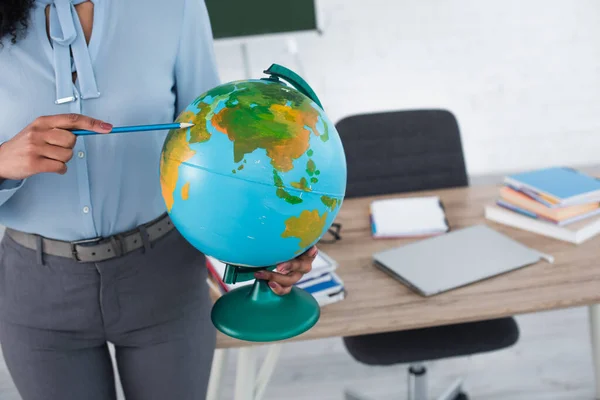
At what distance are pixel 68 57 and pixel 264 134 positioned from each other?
1.43ft

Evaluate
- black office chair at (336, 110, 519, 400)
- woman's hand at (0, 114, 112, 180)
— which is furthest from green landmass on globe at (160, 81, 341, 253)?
black office chair at (336, 110, 519, 400)

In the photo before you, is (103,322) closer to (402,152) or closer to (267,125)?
(267,125)

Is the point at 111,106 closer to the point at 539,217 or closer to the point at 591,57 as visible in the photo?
the point at 539,217

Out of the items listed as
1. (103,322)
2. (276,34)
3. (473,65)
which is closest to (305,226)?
(103,322)

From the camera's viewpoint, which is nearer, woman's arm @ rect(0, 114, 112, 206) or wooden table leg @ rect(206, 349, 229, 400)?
woman's arm @ rect(0, 114, 112, 206)

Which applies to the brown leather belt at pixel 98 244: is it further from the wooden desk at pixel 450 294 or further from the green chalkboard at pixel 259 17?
the green chalkboard at pixel 259 17

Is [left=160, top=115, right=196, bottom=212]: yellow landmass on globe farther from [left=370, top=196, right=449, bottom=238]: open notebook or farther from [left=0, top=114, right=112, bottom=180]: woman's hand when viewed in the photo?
[left=370, top=196, right=449, bottom=238]: open notebook

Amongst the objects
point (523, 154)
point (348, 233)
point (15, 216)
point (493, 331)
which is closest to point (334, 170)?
point (15, 216)

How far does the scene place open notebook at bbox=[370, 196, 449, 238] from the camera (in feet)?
5.83

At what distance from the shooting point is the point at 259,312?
0.98 m

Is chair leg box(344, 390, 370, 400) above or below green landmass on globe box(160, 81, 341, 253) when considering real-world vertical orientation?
below

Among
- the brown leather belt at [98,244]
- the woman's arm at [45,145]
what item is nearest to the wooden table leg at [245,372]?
the brown leather belt at [98,244]

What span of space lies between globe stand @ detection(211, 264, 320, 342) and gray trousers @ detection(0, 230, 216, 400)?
193 millimetres

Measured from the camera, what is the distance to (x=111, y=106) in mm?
1070
